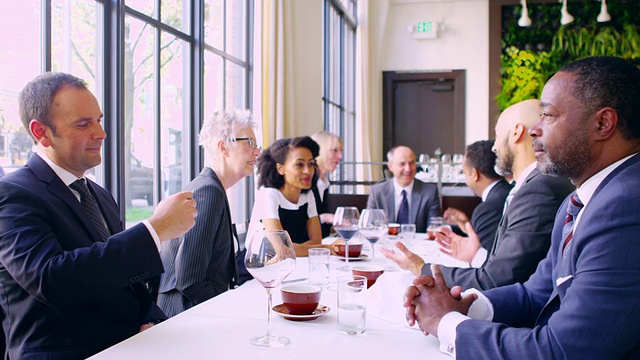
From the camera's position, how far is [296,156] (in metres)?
3.26

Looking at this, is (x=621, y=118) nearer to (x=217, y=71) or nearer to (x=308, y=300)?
(x=308, y=300)

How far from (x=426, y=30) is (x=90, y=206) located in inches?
380

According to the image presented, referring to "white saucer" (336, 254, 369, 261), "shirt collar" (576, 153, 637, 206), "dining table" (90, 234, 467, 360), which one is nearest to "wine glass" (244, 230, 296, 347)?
"dining table" (90, 234, 467, 360)

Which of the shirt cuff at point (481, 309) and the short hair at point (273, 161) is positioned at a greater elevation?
the short hair at point (273, 161)

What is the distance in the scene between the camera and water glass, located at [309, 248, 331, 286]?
196cm

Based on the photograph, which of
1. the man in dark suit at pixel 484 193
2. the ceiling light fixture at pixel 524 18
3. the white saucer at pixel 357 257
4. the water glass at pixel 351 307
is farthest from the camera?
the ceiling light fixture at pixel 524 18

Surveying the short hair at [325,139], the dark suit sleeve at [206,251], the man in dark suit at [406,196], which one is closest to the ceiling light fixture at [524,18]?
the short hair at [325,139]

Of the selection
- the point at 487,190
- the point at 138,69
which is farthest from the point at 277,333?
the point at 138,69

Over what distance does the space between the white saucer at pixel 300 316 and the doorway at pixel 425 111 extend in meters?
9.47

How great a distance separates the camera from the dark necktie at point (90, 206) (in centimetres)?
166

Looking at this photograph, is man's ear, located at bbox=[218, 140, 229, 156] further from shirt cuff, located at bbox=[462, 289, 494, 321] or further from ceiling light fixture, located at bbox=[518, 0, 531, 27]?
ceiling light fixture, located at bbox=[518, 0, 531, 27]

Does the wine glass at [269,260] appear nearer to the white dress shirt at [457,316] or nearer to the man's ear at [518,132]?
the white dress shirt at [457,316]

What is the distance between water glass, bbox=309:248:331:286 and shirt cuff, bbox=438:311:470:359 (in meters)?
0.69

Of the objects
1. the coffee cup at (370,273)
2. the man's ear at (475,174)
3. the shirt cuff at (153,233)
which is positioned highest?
the man's ear at (475,174)
